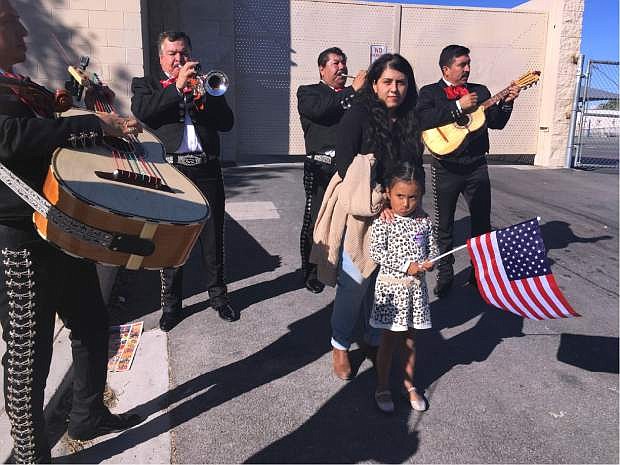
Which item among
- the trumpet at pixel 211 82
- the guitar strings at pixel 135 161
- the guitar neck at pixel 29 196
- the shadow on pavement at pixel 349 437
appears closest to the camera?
the guitar neck at pixel 29 196

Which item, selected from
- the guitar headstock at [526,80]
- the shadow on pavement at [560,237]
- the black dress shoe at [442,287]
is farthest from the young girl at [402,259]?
the shadow on pavement at [560,237]

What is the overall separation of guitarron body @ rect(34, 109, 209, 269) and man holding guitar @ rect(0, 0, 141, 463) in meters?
0.11

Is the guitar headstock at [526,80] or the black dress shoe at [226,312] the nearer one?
the black dress shoe at [226,312]

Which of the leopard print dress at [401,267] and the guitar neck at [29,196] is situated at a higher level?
the guitar neck at [29,196]

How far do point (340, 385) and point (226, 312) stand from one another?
4.08ft

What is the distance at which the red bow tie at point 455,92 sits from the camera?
432 cm

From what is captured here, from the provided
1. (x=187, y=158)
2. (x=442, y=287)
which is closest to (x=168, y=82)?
(x=187, y=158)

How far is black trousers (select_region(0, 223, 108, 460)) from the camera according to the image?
1939 millimetres

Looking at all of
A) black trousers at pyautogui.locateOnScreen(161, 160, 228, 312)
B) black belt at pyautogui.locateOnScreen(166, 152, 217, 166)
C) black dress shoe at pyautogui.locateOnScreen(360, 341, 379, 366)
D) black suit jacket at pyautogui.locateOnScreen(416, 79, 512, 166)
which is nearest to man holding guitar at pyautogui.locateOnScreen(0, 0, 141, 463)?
black belt at pyautogui.locateOnScreen(166, 152, 217, 166)

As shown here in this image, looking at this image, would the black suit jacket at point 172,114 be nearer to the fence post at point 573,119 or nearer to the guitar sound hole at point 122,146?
the guitar sound hole at point 122,146

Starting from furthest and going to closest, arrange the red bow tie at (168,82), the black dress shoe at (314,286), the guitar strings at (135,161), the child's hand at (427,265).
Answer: the black dress shoe at (314,286) < the red bow tie at (168,82) < the child's hand at (427,265) < the guitar strings at (135,161)

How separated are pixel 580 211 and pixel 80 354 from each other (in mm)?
7602

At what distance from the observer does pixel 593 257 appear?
5.65m

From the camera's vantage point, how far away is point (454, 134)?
13.9 feet
